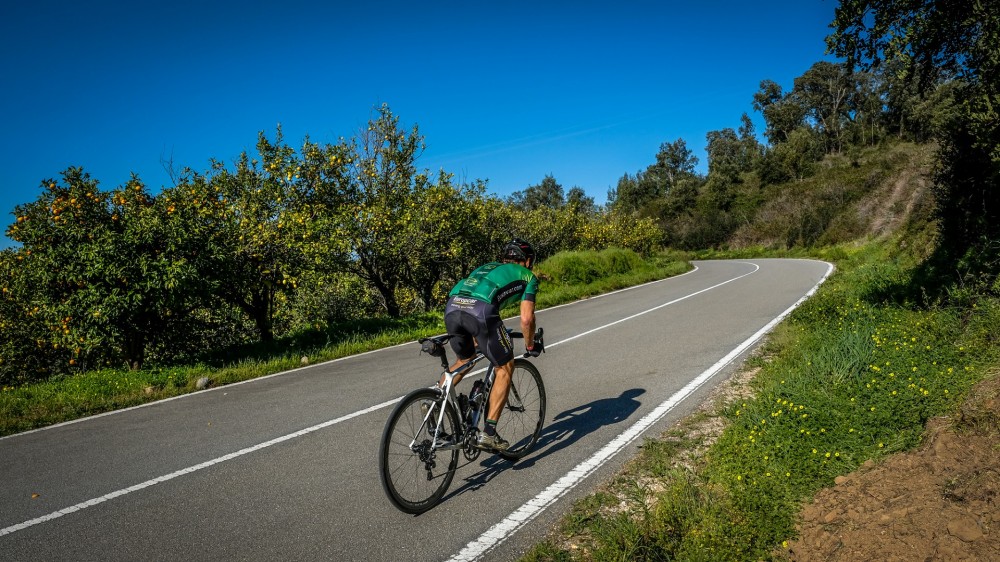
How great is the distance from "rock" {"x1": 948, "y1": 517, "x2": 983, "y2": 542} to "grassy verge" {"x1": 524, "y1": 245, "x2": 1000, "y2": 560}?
30.7 inches

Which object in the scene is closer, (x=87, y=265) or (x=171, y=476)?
(x=171, y=476)

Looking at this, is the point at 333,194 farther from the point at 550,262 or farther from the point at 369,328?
the point at 550,262

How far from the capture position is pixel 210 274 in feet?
33.6

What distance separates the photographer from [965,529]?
283cm

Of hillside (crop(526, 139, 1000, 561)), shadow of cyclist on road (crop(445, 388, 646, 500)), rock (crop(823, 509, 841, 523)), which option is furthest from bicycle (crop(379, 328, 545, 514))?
rock (crop(823, 509, 841, 523))

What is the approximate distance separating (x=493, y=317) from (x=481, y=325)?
0.11 metres

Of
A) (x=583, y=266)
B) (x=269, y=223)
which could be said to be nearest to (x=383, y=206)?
(x=269, y=223)

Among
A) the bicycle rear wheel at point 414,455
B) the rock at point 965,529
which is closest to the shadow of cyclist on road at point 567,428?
the bicycle rear wheel at point 414,455

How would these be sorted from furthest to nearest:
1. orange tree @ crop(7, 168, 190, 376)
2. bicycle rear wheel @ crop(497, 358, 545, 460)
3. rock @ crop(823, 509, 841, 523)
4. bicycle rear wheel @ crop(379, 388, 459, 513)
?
orange tree @ crop(7, 168, 190, 376), bicycle rear wheel @ crop(497, 358, 545, 460), bicycle rear wheel @ crop(379, 388, 459, 513), rock @ crop(823, 509, 841, 523)

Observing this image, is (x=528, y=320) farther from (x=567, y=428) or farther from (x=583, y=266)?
(x=583, y=266)

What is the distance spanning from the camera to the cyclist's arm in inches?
168

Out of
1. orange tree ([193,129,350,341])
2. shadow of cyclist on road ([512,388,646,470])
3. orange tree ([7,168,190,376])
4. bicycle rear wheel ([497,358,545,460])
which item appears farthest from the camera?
orange tree ([193,129,350,341])

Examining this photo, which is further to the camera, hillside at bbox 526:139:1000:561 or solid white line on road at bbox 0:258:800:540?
solid white line on road at bbox 0:258:800:540

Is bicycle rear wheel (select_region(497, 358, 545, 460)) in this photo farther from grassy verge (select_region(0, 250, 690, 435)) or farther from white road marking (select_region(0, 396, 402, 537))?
white road marking (select_region(0, 396, 402, 537))
